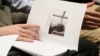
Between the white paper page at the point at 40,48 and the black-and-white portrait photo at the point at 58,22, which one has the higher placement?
the black-and-white portrait photo at the point at 58,22

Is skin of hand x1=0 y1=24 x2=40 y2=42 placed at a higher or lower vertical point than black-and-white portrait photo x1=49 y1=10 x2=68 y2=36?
lower

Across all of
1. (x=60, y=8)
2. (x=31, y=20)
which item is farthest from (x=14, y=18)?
(x=60, y=8)

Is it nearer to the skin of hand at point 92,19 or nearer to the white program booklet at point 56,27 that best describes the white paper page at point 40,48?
the white program booklet at point 56,27

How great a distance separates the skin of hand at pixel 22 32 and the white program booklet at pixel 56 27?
0.8 inches

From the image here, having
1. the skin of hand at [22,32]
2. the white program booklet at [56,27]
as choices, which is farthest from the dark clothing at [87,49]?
the skin of hand at [22,32]

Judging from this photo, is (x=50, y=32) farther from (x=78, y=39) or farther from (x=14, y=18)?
(x=14, y=18)

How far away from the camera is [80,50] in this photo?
2.29ft

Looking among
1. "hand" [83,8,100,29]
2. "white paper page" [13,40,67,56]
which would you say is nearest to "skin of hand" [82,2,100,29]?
"hand" [83,8,100,29]

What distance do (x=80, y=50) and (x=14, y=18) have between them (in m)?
0.33

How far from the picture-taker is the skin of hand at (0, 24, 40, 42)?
70cm

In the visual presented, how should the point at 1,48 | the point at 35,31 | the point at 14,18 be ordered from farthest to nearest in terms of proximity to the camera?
the point at 14,18
the point at 35,31
the point at 1,48

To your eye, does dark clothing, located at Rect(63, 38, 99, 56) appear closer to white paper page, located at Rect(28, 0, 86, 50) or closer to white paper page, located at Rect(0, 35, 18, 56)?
white paper page, located at Rect(28, 0, 86, 50)

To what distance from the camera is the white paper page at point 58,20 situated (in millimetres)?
667

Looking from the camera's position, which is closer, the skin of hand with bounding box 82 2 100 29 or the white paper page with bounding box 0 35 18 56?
the white paper page with bounding box 0 35 18 56
